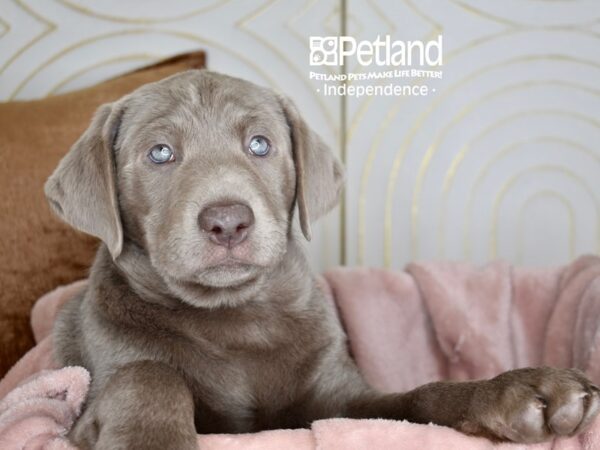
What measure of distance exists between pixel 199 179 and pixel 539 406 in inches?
37.4

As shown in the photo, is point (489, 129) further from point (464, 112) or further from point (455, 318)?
point (455, 318)

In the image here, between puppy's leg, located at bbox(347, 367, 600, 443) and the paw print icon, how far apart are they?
225 cm

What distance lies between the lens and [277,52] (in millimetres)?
3809

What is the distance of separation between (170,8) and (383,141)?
119 centimetres

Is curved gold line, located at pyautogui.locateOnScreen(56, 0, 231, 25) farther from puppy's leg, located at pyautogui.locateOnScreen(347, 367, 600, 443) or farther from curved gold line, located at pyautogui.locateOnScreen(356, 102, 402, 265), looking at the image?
puppy's leg, located at pyautogui.locateOnScreen(347, 367, 600, 443)

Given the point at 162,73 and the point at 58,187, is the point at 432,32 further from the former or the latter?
the point at 58,187

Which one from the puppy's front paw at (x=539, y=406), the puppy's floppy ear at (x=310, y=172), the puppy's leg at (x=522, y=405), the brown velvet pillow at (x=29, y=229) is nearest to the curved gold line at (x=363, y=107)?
the brown velvet pillow at (x=29, y=229)

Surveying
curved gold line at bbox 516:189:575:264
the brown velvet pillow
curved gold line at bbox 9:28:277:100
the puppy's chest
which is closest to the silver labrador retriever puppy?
the puppy's chest

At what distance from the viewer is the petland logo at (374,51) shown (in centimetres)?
380

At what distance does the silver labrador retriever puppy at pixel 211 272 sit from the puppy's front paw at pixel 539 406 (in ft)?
0.16

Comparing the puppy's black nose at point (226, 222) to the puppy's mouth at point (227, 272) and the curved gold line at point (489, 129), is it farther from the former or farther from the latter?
the curved gold line at point (489, 129)

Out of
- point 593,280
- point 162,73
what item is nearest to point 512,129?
point 593,280

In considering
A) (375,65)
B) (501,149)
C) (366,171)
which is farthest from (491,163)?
(375,65)

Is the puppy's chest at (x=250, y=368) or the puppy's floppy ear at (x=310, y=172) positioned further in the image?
the puppy's floppy ear at (x=310, y=172)
